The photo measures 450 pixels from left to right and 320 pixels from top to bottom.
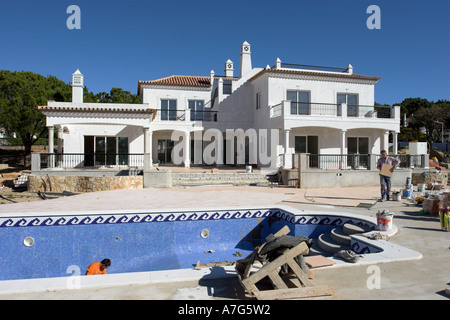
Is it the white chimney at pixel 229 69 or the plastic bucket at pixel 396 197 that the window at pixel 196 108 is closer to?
the white chimney at pixel 229 69

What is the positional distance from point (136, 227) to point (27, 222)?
2.51 meters

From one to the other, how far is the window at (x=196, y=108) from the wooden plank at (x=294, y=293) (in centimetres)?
2216

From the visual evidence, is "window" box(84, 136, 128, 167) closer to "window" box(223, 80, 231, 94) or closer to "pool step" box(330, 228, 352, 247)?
"window" box(223, 80, 231, 94)

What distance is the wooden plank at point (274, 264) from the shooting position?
386 cm

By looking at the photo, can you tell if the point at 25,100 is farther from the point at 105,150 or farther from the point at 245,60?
the point at 245,60

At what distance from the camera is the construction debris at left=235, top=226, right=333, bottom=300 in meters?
3.73

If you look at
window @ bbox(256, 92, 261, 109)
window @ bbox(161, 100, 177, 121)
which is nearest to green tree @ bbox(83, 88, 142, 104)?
window @ bbox(161, 100, 177, 121)

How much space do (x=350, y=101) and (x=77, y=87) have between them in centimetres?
1964

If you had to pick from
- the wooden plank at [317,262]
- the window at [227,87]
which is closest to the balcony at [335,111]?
the window at [227,87]

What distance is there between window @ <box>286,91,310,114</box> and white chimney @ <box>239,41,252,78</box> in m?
5.77

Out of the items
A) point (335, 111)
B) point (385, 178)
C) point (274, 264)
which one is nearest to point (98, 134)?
point (335, 111)

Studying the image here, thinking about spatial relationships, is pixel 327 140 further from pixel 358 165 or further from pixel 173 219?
pixel 173 219
